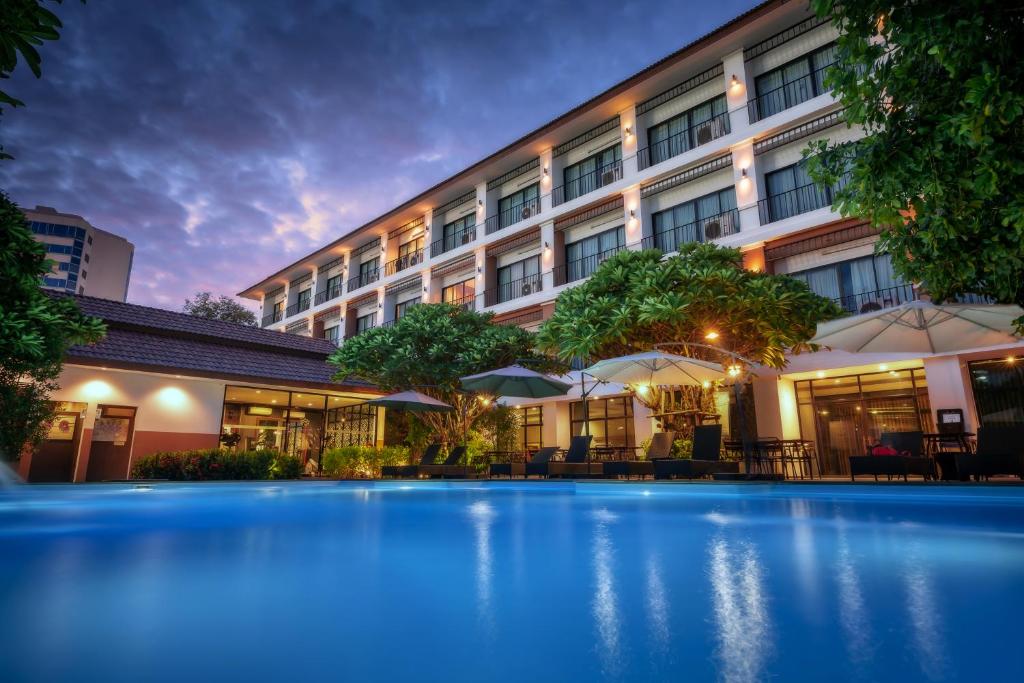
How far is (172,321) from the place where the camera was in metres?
17.7

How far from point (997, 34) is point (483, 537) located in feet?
16.1

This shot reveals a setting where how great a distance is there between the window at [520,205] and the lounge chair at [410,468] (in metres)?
11.7

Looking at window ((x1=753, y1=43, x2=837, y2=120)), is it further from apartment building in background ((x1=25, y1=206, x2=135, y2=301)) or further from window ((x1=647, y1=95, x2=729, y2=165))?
apartment building in background ((x1=25, y1=206, x2=135, y2=301))

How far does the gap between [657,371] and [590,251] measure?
35.3ft

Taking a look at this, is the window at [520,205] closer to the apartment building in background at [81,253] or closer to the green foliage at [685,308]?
the green foliage at [685,308]

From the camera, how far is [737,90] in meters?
17.3

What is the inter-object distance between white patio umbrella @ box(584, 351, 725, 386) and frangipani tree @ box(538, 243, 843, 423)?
117cm

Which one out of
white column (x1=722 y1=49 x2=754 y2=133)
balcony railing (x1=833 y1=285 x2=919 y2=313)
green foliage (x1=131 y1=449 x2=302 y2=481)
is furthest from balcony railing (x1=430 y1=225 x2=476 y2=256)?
balcony railing (x1=833 y1=285 x2=919 y2=313)

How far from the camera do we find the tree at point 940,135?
3549 millimetres

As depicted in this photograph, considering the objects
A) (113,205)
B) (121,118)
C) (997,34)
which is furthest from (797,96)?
(113,205)

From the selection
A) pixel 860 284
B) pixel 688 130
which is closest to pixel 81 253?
pixel 688 130

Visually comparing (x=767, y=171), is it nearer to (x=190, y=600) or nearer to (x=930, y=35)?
(x=930, y=35)

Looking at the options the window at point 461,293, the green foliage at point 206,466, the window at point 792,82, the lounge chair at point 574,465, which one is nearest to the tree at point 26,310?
the green foliage at point 206,466

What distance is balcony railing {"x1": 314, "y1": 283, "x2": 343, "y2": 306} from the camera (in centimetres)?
3228
